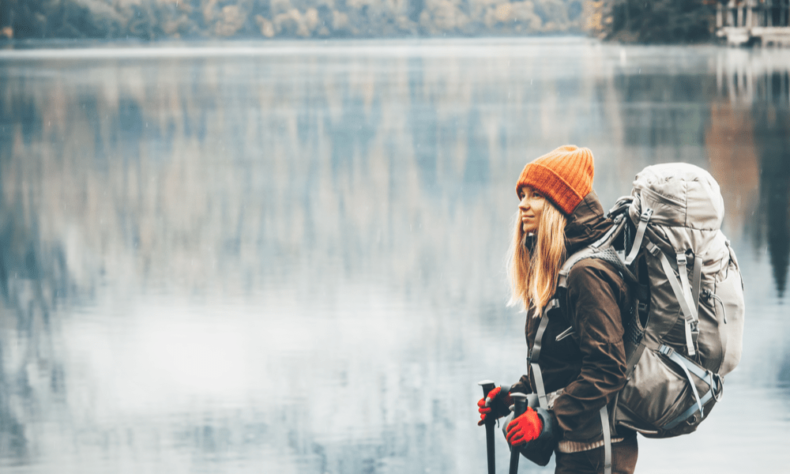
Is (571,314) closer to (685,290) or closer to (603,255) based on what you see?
(603,255)

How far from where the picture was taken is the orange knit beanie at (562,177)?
8.86 ft

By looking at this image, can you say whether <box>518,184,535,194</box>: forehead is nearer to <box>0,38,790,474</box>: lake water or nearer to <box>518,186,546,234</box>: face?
<box>518,186,546,234</box>: face

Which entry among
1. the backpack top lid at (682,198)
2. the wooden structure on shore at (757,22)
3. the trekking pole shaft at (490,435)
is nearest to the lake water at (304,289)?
the trekking pole shaft at (490,435)

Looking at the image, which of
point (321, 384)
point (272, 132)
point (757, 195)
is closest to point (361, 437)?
point (321, 384)

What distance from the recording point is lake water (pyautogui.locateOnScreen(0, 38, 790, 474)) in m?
5.05

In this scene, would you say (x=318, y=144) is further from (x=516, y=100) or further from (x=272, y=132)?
(x=516, y=100)

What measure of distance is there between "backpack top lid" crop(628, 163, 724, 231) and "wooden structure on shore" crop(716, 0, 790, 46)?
201ft

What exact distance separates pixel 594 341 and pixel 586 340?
24mm

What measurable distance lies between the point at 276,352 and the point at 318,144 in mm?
13601

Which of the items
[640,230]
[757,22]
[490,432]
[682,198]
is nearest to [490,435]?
[490,432]

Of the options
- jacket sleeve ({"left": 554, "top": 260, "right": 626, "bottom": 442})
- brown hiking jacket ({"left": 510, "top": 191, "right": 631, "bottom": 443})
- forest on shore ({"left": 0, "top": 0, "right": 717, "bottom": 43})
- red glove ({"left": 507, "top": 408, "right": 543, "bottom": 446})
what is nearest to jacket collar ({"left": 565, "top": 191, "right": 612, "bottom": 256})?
brown hiking jacket ({"left": 510, "top": 191, "right": 631, "bottom": 443})

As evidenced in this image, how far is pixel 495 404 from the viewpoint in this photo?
3.02m

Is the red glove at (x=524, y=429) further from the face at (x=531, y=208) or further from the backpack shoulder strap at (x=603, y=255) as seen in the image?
the face at (x=531, y=208)

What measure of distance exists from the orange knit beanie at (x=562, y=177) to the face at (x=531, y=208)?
34 millimetres
